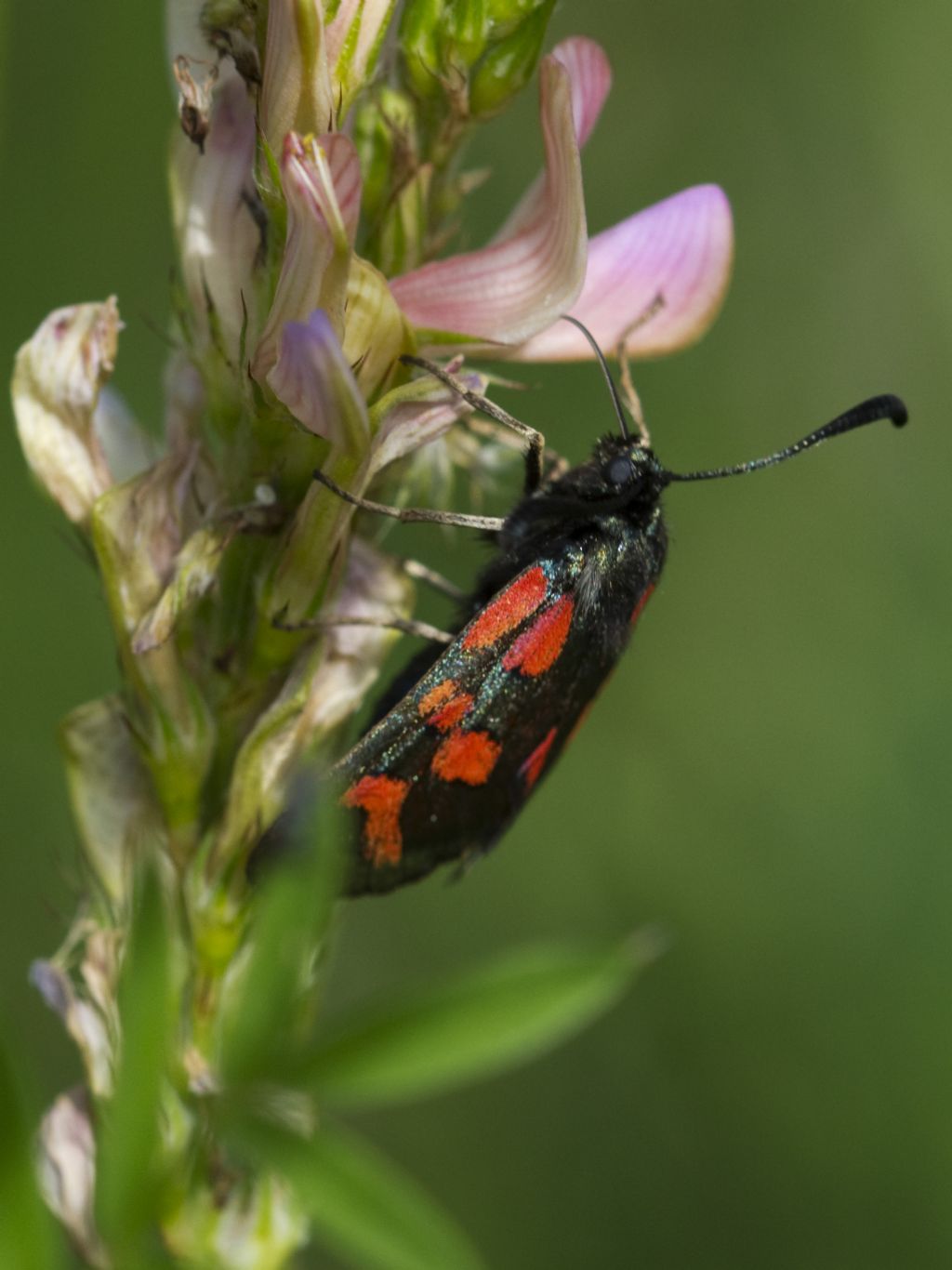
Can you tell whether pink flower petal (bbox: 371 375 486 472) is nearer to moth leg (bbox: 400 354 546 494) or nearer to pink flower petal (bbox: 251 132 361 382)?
moth leg (bbox: 400 354 546 494)

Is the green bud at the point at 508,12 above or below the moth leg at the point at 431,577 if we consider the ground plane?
above

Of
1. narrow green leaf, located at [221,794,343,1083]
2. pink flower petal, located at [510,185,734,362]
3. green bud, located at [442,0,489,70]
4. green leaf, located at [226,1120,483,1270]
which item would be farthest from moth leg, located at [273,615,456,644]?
green bud, located at [442,0,489,70]

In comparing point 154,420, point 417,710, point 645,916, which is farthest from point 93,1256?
point 154,420

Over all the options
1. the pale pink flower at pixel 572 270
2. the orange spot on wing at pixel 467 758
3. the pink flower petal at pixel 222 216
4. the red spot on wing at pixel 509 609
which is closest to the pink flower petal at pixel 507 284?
the pale pink flower at pixel 572 270

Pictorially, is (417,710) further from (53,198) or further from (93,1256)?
(53,198)

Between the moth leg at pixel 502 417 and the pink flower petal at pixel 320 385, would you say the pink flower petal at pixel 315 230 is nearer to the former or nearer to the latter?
the pink flower petal at pixel 320 385

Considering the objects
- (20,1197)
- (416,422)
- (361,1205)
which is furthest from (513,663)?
(20,1197)

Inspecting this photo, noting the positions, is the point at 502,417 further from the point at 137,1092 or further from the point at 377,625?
the point at 137,1092
